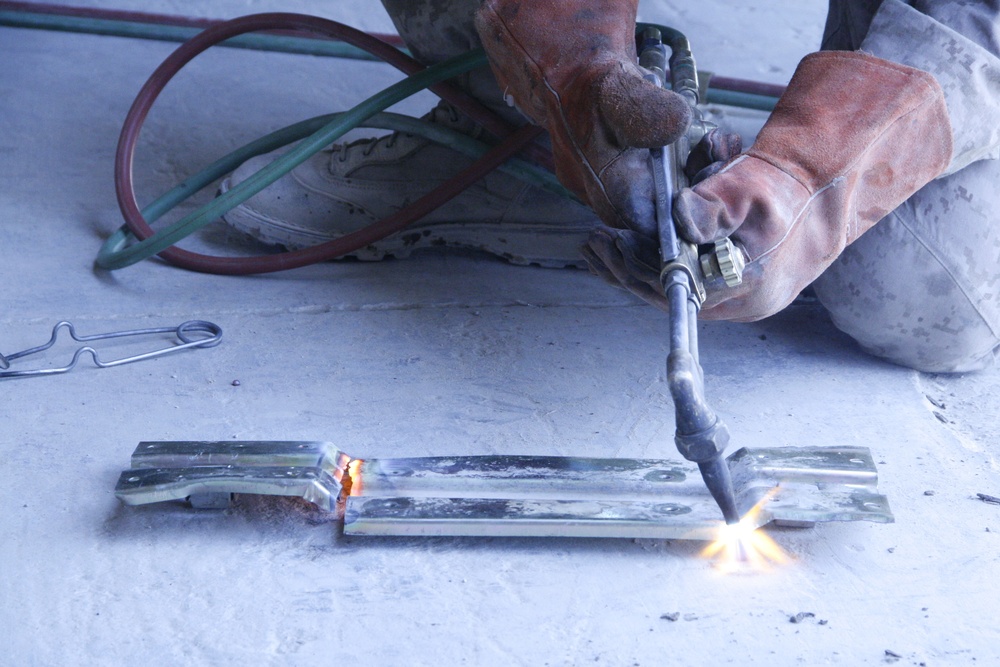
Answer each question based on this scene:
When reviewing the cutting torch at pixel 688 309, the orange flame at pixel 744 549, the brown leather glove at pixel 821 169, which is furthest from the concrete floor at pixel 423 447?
the brown leather glove at pixel 821 169

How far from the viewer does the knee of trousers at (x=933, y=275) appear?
1504 mm

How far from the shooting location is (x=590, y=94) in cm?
125

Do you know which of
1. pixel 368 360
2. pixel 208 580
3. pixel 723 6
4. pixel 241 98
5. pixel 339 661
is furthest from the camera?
pixel 723 6

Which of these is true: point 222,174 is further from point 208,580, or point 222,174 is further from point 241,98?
point 208,580

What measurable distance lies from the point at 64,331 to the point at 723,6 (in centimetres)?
285

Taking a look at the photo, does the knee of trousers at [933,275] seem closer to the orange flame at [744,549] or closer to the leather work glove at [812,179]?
the leather work glove at [812,179]

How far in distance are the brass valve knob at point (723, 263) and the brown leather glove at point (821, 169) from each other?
2 cm

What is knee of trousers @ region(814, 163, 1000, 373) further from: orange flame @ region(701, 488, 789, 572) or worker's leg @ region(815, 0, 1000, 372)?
orange flame @ region(701, 488, 789, 572)

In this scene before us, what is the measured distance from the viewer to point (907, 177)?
1.32 metres

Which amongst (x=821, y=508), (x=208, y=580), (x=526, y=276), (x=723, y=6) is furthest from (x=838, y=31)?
(x=723, y=6)

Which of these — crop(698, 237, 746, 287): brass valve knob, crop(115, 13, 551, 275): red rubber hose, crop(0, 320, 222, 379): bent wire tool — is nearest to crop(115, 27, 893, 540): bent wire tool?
crop(698, 237, 746, 287): brass valve knob

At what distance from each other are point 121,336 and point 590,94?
930 mm

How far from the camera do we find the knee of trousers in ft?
4.93

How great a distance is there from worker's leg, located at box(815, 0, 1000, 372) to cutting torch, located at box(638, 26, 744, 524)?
373 mm
